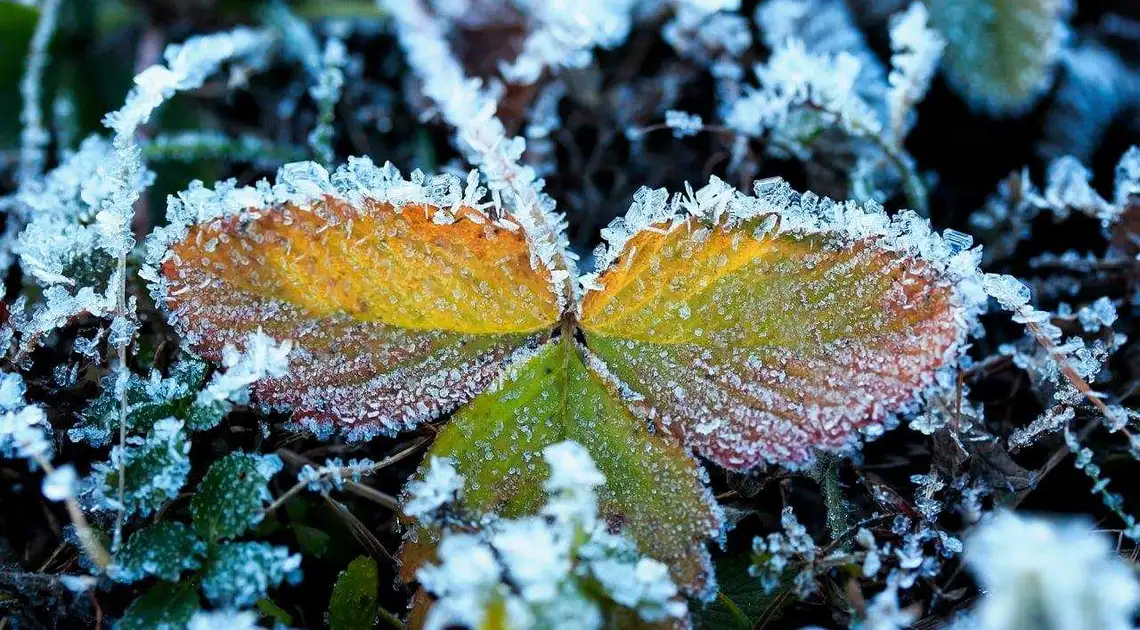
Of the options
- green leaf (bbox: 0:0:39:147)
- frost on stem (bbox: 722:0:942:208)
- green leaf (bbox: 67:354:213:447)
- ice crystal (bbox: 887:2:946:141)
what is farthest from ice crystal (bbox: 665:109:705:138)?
green leaf (bbox: 0:0:39:147)

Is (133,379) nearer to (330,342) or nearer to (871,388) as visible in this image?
(330,342)

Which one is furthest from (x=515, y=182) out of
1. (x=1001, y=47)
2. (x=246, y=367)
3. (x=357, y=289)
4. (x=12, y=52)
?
(x=12, y=52)

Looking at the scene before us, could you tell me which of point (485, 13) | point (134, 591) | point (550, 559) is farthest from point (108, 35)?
point (550, 559)

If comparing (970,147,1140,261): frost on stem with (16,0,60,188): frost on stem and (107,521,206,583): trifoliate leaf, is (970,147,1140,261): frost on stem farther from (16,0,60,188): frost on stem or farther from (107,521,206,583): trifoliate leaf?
(16,0,60,188): frost on stem

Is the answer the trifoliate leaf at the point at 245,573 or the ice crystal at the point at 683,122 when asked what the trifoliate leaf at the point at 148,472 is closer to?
the trifoliate leaf at the point at 245,573

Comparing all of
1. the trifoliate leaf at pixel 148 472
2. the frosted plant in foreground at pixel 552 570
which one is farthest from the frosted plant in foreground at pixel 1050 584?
the trifoliate leaf at pixel 148 472

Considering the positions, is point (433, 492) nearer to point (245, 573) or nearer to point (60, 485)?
point (245, 573)
